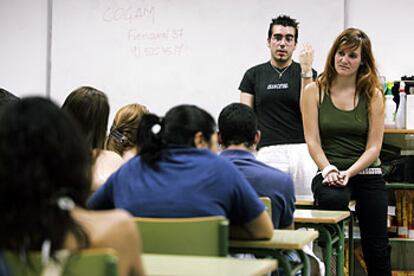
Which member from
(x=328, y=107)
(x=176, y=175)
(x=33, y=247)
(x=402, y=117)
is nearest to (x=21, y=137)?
(x=33, y=247)

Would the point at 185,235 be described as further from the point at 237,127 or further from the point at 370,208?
the point at 370,208

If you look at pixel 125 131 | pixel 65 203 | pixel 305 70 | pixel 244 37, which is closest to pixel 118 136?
pixel 125 131

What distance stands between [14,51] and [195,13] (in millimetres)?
1708

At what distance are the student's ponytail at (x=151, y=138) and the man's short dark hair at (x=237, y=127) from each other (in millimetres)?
508

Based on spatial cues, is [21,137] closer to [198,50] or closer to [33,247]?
[33,247]

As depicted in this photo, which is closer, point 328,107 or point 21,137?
point 21,137

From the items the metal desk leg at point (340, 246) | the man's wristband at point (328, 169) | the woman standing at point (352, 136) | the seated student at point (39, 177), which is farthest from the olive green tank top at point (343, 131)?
the seated student at point (39, 177)

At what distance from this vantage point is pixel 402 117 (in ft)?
16.0

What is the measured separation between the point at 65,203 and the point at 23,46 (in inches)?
200

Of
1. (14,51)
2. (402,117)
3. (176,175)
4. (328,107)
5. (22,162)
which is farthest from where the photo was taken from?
(14,51)

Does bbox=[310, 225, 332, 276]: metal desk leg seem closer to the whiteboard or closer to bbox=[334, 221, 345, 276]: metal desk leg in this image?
bbox=[334, 221, 345, 276]: metal desk leg

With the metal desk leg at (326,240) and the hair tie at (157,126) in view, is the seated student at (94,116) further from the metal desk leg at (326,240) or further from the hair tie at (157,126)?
the metal desk leg at (326,240)

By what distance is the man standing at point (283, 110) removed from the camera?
4.51 metres

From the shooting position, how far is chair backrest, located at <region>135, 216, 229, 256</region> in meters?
2.03
